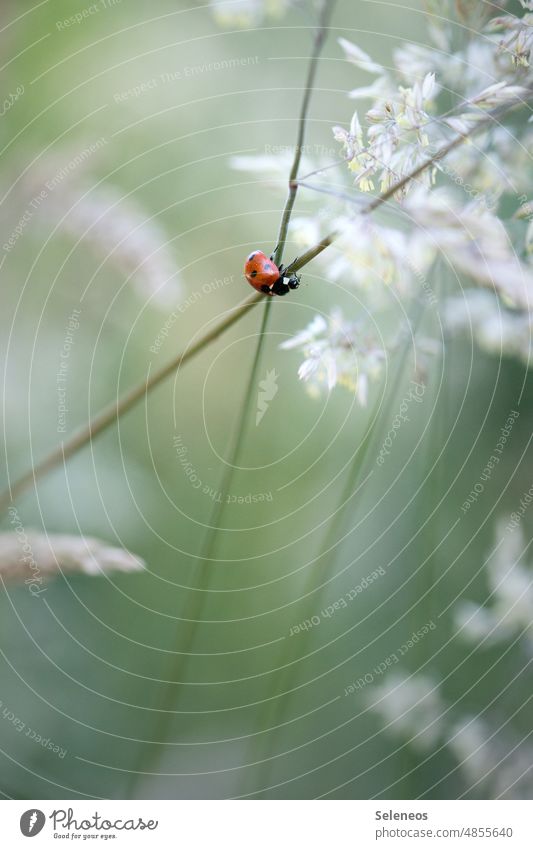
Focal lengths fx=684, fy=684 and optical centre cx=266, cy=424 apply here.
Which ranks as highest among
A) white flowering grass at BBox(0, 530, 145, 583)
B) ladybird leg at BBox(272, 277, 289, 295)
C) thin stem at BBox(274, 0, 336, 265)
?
thin stem at BBox(274, 0, 336, 265)

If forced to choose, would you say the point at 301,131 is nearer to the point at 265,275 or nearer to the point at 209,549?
the point at 265,275

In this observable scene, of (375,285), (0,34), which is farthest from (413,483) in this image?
(0,34)

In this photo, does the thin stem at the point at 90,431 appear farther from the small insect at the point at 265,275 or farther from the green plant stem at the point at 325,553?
the green plant stem at the point at 325,553

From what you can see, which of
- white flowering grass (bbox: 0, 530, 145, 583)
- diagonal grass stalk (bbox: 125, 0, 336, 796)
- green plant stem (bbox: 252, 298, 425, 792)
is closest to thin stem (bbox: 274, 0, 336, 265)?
diagonal grass stalk (bbox: 125, 0, 336, 796)

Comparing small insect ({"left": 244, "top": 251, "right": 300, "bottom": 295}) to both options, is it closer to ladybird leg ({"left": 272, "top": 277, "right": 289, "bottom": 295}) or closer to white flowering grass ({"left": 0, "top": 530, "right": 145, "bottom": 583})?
ladybird leg ({"left": 272, "top": 277, "right": 289, "bottom": 295})

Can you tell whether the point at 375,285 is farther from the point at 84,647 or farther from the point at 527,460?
the point at 84,647

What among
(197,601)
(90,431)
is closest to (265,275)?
(90,431)
